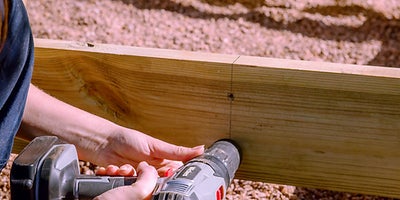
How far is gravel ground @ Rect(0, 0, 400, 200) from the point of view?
4.14m

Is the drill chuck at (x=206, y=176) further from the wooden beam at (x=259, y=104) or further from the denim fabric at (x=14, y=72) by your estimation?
the denim fabric at (x=14, y=72)

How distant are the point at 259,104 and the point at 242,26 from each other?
2541mm

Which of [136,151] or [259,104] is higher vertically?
[259,104]

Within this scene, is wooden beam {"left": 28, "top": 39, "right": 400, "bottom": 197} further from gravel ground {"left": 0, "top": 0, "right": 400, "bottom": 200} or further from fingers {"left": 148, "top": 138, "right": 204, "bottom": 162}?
gravel ground {"left": 0, "top": 0, "right": 400, "bottom": 200}

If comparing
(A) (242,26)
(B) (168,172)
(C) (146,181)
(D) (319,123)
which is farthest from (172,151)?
(A) (242,26)

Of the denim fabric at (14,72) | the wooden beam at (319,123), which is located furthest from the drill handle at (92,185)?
the wooden beam at (319,123)

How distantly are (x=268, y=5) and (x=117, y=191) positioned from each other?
2.99 m

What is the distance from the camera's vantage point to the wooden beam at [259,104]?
1.80 meters

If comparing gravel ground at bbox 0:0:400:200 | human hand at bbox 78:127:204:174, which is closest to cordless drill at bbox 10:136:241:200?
human hand at bbox 78:127:204:174

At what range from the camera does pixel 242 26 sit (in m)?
4.38

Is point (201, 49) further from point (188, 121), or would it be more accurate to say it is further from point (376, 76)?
point (376, 76)

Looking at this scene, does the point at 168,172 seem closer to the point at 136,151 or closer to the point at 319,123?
the point at 136,151

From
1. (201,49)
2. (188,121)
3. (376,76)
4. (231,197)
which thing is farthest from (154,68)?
(201,49)

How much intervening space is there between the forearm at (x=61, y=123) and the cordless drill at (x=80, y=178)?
0.22 m
